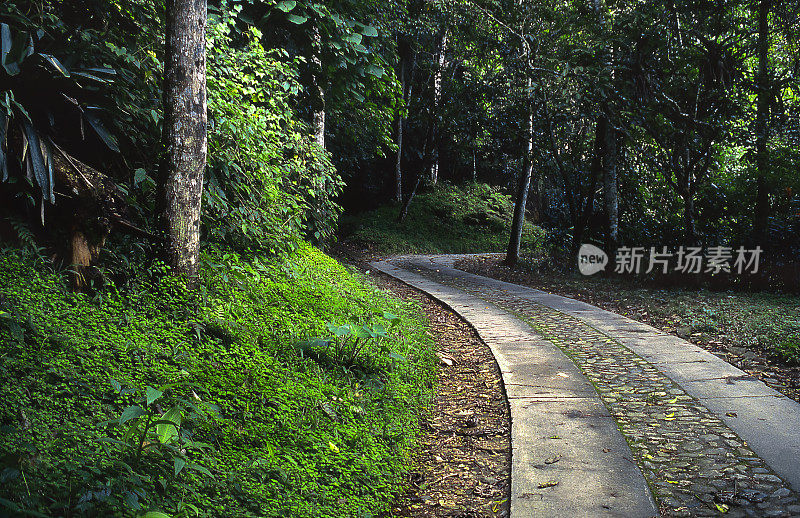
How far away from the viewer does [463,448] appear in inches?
139

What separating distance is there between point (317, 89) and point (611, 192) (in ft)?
24.5

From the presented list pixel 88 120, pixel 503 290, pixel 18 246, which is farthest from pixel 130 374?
pixel 503 290

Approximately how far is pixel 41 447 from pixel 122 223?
2455mm

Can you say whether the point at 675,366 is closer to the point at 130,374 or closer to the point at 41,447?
the point at 130,374

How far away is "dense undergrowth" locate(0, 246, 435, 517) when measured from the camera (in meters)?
2.16

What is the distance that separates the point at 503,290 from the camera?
10070 mm

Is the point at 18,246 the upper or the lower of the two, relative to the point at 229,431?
upper

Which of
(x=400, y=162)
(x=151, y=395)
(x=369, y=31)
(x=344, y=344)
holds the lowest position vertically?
(x=344, y=344)

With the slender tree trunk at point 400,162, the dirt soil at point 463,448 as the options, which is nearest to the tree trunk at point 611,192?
the dirt soil at point 463,448

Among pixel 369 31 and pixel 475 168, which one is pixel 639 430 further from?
pixel 475 168

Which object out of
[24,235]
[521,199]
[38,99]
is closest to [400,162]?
[521,199]

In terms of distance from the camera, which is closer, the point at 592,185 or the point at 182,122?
the point at 182,122

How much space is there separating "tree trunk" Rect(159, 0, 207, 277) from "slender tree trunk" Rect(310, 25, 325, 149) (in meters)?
3.75

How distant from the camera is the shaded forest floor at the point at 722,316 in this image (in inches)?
196
